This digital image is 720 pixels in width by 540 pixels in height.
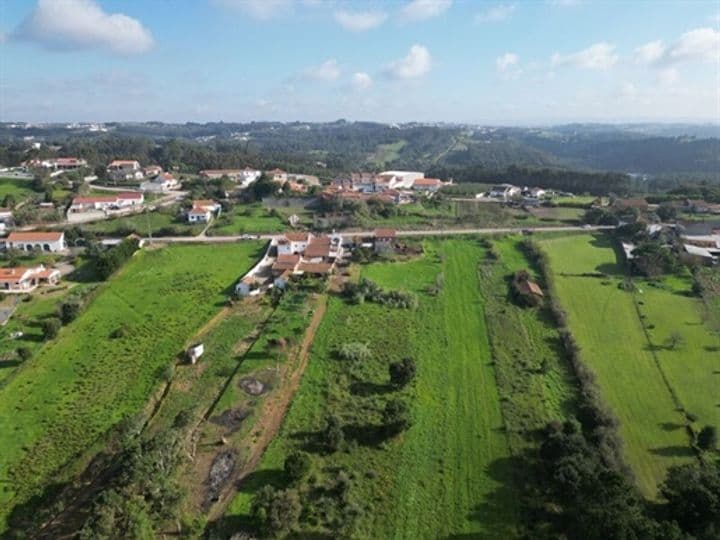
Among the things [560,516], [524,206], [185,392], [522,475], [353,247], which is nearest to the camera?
[560,516]

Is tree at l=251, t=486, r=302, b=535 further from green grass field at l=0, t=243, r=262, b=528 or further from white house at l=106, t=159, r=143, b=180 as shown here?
white house at l=106, t=159, r=143, b=180

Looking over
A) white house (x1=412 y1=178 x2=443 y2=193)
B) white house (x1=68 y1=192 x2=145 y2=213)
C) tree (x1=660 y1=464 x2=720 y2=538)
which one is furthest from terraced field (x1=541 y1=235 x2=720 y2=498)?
white house (x1=68 y1=192 x2=145 y2=213)

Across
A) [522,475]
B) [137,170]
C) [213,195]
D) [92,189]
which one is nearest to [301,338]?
[522,475]

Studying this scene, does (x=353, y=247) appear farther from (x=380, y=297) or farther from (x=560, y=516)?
(x=560, y=516)

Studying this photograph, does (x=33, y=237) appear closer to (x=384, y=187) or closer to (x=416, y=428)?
(x=416, y=428)

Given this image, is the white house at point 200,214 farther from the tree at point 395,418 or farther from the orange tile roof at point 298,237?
the tree at point 395,418

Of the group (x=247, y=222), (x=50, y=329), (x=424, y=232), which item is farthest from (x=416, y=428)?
(x=247, y=222)
